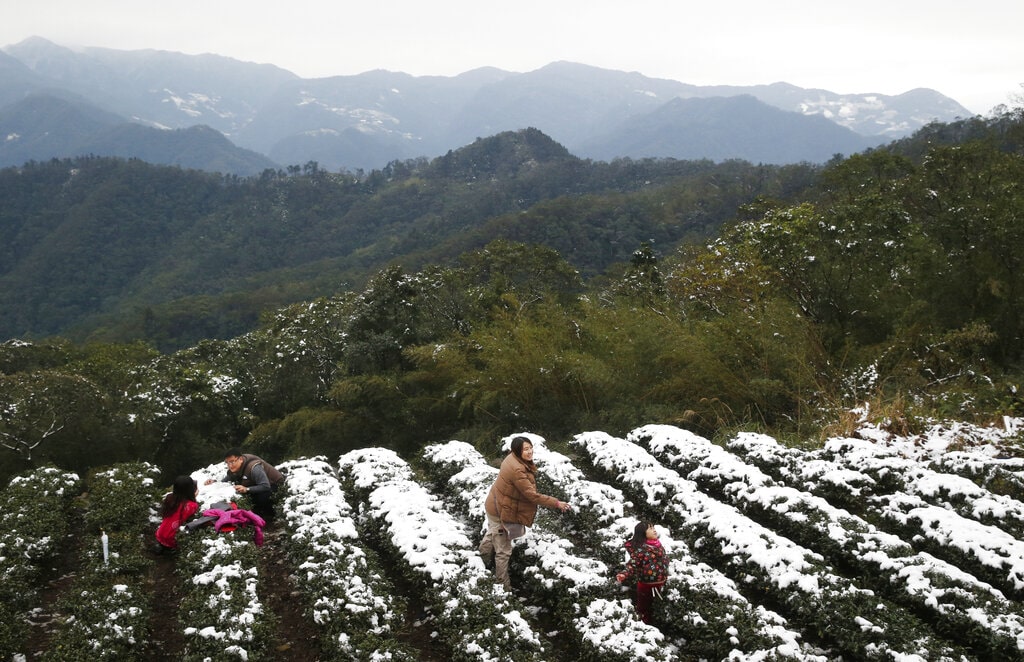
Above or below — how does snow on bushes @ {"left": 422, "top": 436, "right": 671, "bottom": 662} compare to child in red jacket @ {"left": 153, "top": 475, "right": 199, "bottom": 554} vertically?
above

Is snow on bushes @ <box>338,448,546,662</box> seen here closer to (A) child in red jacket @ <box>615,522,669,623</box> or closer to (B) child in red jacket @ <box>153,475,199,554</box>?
(A) child in red jacket @ <box>615,522,669,623</box>

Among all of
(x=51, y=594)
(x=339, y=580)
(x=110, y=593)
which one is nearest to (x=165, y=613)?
(x=110, y=593)

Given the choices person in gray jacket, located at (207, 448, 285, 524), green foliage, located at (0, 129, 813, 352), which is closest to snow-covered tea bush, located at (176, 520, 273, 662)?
person in gray jacket, located at (207, 448, 285, 524)

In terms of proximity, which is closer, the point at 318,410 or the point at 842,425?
the point at 842,425

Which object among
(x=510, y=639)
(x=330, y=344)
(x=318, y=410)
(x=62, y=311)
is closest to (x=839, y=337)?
(x=510, y=639)

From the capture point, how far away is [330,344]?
91.3ft

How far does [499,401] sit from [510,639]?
1159 cm

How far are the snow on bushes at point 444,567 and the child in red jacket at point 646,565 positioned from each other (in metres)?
1.27

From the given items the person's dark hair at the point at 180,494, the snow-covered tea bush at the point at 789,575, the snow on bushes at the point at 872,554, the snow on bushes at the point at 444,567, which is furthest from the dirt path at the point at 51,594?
the snow on bushes at the point at 872,554

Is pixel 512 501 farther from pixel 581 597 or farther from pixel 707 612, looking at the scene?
pixel 707 612

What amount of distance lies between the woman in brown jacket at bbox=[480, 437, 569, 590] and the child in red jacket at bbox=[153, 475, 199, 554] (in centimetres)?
438

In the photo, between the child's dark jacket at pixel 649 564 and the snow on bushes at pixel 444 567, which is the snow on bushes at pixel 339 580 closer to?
the snow on bushes at pixel 444 567

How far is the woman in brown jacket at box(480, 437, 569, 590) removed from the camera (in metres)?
7.66

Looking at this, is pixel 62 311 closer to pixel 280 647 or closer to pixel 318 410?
pixel 318 410
